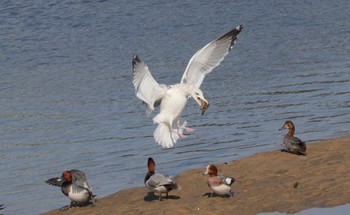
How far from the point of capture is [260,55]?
1980 centimetres

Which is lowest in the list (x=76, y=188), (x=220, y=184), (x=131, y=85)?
(x=220, y=184)

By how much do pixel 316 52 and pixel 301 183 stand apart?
958 cm

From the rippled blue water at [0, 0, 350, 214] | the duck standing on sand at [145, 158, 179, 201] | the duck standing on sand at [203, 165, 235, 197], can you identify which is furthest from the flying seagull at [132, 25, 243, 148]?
the duck standing on sand at [203, 165, 235, 197]

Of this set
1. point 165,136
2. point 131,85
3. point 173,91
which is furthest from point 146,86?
point 131,85

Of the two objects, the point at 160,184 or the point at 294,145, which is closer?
the point at 160,184

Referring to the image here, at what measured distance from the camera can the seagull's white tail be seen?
12.4m

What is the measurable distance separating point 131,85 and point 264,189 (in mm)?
8132

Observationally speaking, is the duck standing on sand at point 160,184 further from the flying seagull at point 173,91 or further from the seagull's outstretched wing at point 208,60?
the seagull's outstretched wing at point 208,60

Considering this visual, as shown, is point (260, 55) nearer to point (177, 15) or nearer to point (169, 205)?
point (177, 15)

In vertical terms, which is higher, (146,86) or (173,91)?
(146,86)

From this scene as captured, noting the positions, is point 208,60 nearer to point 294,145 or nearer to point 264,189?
point 294,145

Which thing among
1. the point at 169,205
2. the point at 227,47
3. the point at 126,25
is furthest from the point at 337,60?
the point at 169,205

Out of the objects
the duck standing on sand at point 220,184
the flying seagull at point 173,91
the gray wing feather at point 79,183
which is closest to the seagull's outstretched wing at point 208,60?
the flying seagull at point 173,91

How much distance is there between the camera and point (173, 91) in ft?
41.7
